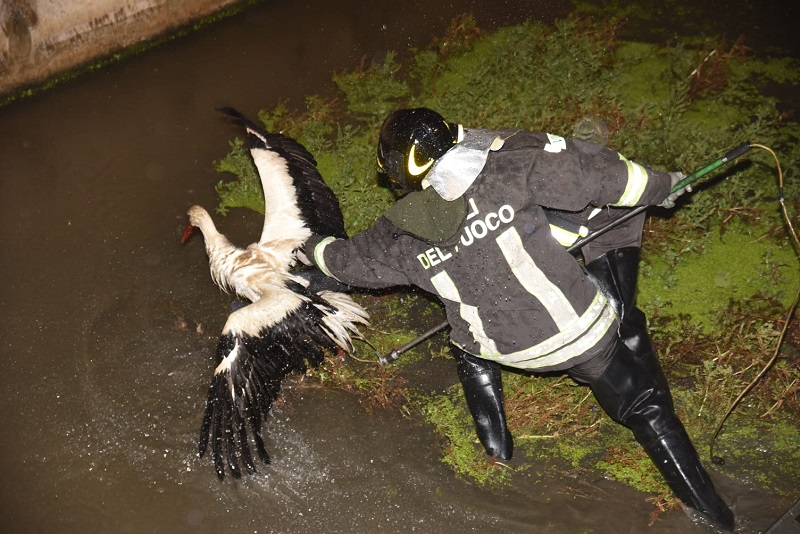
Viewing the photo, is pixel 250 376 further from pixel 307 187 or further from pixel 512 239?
pixel 512 239

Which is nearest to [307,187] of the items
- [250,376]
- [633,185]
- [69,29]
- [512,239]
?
[250,376]

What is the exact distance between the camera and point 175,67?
24.0 feet

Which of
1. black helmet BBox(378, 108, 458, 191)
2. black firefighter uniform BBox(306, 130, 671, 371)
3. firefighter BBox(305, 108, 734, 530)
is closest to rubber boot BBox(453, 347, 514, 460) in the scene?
firefighter BBox(305, 108, 734, 530)

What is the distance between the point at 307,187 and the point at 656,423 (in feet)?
9.18

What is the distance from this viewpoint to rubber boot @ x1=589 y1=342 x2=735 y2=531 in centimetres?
329

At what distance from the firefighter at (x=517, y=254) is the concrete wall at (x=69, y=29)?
17.3 feet

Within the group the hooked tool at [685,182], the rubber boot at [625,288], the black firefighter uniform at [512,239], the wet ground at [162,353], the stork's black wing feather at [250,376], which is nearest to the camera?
the black firefighter uniform at [512,239]

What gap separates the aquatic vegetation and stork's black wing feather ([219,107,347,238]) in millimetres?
461

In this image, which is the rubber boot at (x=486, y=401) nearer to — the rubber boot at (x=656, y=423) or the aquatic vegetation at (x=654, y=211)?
the aquatic vegetation at (x=654, y=211)

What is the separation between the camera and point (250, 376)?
3.79 metres

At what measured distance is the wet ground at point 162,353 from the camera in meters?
3.82

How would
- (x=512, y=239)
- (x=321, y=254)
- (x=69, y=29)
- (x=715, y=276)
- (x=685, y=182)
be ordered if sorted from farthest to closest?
(x=69, y=29)
(x=715, y=276)
(x=321, y=254)
(x=685, y=182)
(x=512, y=239)

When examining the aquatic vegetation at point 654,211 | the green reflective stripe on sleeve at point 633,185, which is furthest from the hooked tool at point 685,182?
the aquatic vegetation at point 654,211

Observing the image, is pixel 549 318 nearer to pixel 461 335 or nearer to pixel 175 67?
pixel 461 335
